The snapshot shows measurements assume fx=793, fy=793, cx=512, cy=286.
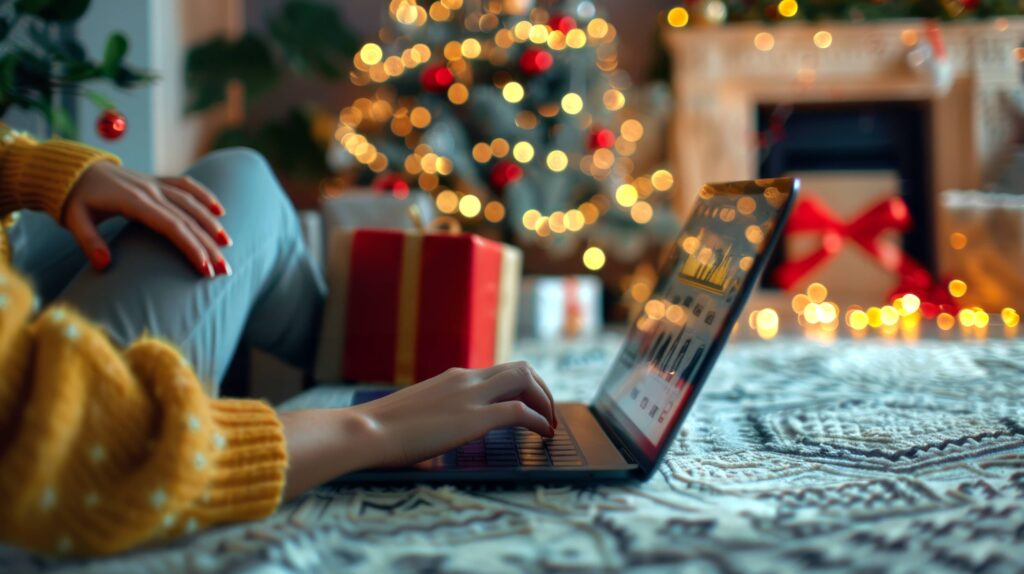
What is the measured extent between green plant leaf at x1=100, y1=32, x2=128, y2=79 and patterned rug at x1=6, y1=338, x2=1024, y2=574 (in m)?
0.96

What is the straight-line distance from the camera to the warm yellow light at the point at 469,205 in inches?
96.7

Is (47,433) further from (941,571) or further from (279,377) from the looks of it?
(279,377)

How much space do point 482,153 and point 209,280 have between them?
1.90 m

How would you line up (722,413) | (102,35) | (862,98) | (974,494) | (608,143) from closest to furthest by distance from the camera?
1. (974,494)
2. (722,413)
3. (102,35)
4. (608,143)
5. (862,98)

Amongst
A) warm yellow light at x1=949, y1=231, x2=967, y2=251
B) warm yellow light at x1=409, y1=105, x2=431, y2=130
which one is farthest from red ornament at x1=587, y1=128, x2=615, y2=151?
warm yellow light at x1=949, y1=231, x2=967, y2=251

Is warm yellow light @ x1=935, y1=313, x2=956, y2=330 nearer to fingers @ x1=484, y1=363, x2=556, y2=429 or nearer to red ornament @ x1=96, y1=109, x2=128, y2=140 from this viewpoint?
fingers @ x1=484, y1=363, x2=556, y2=429

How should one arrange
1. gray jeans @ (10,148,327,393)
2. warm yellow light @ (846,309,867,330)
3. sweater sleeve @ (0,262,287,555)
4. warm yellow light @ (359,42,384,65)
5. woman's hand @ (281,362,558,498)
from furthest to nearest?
warm yellow light @ (359,42,384,65) → warm yellow light @ (846,309,867,330) → gray jeans @ (10,148,327,393) → woman's hand @ (281,362,558,498) → sweater sleeve @ (0,262,287,555)

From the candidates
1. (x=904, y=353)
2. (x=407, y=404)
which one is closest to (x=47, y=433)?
(x=407, y=404)

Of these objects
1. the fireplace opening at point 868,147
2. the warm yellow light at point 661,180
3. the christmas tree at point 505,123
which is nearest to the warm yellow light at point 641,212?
the christmas tree at point 505,123

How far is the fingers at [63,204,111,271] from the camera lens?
662 millimetres

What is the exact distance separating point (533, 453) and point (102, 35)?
1779 mm

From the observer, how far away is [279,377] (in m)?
1.14

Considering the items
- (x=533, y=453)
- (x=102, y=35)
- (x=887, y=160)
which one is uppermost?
(x=102, y=35)

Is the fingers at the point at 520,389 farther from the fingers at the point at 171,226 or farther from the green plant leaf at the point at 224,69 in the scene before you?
the green plant leaf at the point at 224,69
